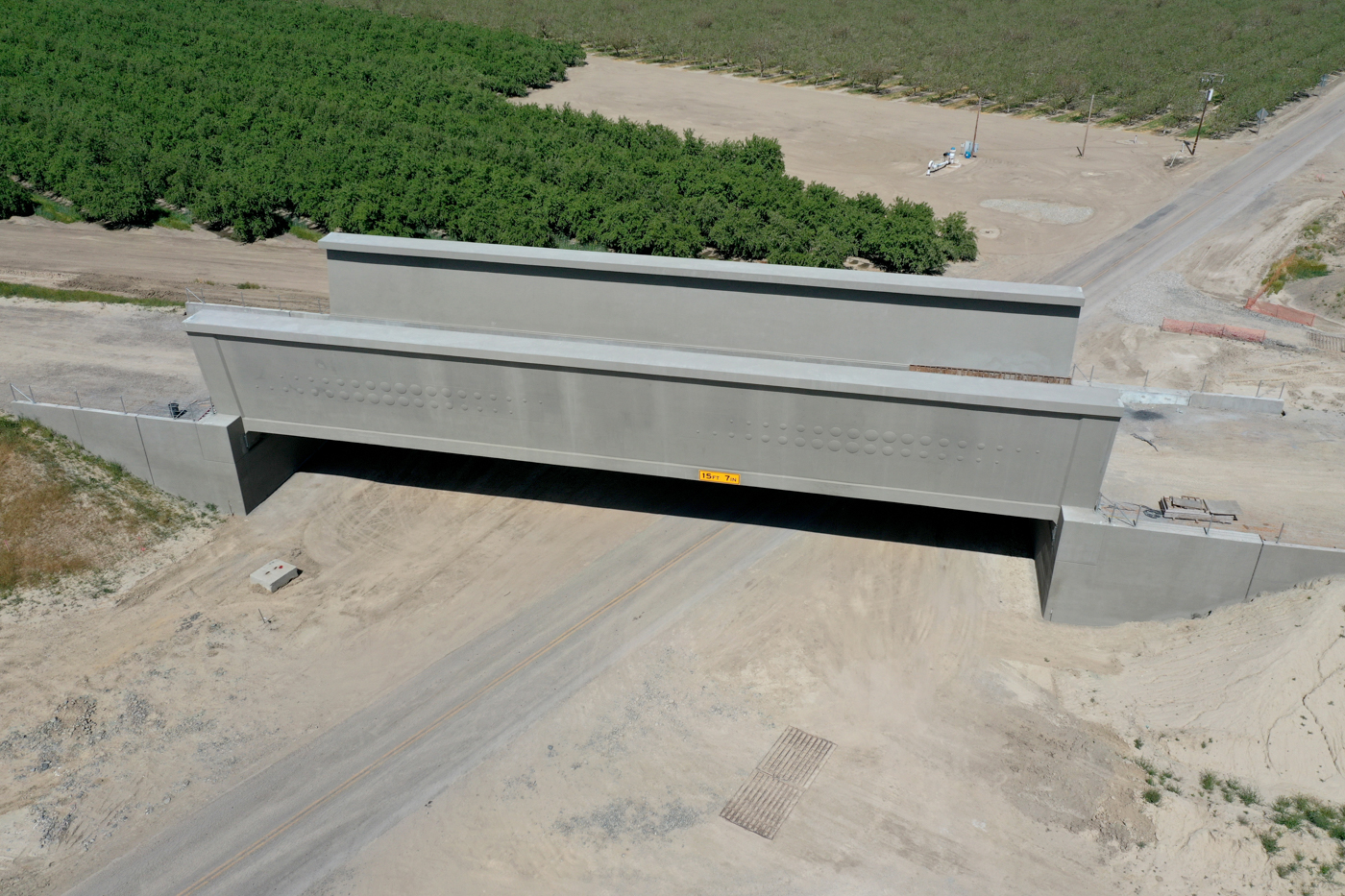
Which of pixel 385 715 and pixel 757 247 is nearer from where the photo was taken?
pixel 385 715

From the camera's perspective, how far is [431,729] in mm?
21625

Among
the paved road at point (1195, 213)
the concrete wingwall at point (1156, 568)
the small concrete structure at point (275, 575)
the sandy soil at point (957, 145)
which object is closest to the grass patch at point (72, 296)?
the small concrete structure at point (275, 575)

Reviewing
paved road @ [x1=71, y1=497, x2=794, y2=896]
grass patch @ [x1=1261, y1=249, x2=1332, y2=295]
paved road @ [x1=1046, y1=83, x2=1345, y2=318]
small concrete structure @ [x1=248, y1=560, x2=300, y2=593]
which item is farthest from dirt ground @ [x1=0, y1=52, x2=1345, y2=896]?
paved road @ [x1=1046, y1=83, x2=1345, y2=318]

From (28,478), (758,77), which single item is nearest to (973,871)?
(28,478)

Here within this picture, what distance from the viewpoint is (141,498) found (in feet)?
92.6

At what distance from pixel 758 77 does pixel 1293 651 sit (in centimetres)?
6891

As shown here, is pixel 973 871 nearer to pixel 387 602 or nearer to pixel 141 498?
pixel 387 602

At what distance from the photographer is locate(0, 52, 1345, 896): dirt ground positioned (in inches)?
742

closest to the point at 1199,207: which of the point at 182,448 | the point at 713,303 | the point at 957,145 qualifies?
the point at 957,145

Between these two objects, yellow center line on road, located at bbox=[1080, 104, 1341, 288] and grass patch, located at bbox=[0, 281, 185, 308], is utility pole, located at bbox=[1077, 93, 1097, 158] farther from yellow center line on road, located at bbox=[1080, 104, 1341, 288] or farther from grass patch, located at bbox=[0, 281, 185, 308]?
grass patch, located at bbox=[0, 281, 185, 308]

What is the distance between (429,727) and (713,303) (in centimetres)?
1451

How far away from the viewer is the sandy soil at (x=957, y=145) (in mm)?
48875

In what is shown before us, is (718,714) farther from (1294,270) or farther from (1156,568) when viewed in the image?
(1294,270)

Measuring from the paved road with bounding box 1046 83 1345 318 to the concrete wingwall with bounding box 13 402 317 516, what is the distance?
3217 centimetres
